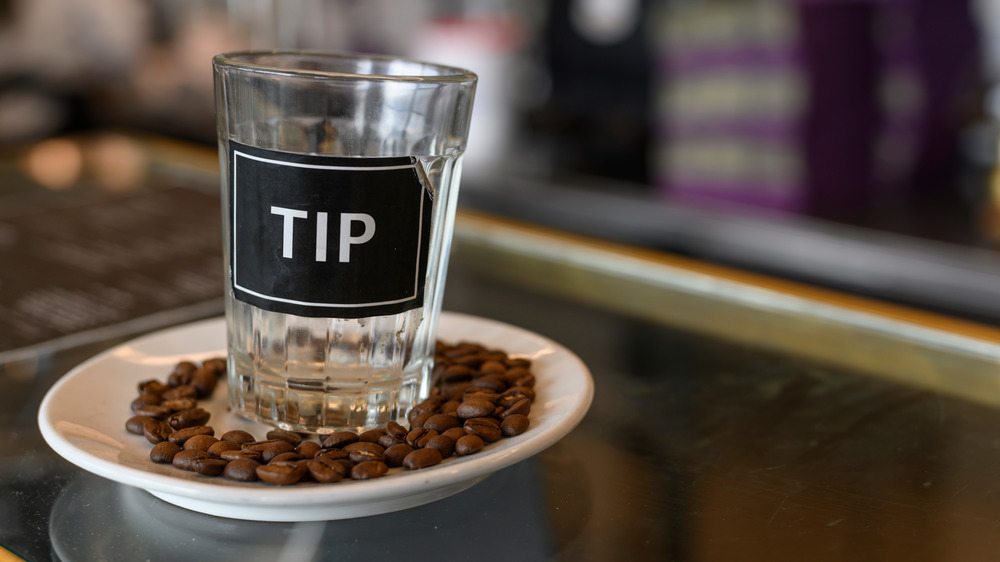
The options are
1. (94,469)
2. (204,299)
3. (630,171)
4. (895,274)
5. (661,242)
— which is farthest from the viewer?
(630,171)

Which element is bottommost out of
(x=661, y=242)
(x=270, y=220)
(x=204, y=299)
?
(x=661, y=242)

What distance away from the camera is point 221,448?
1.38 feet

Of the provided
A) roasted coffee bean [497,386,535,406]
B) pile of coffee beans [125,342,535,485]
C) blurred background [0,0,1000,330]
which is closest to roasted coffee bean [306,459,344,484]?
pile of coffee beans [125,342,535,485]

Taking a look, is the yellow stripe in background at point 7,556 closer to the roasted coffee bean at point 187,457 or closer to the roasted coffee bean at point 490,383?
the roasted coffee bean at point 187,457

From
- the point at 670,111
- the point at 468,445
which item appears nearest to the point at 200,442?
the point at 468,445

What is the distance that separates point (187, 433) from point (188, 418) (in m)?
0.03

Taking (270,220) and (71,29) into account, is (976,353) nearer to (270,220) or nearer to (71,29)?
(270,220)

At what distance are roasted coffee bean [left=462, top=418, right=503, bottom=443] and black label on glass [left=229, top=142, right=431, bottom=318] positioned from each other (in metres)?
0.07

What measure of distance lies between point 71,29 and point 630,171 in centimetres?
122

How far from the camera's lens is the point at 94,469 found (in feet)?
1.30

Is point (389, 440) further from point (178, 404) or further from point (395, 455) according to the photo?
point (178, 404)

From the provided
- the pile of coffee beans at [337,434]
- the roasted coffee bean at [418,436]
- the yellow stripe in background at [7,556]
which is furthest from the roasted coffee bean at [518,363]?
the yellow stripe in background at [7,556]

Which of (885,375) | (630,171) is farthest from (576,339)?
(630,171)

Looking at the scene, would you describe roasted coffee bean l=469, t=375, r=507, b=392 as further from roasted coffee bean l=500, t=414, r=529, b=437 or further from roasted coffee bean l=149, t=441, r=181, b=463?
roasted coffee bean l=149, t=441, r=181, b=463
